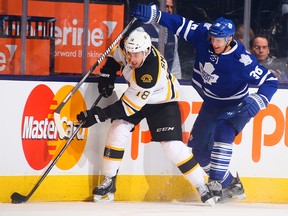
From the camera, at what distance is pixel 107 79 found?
7.15 metres

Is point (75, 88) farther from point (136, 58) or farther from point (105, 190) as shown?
point (105, 190)

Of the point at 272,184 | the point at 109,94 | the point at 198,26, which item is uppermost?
the point at 198,26

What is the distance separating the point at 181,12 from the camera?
296 inches

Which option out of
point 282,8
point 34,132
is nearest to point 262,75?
point 282,8

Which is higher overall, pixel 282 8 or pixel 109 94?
pixel 282 8

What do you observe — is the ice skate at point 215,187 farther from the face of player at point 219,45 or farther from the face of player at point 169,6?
the face of player at point 169,6

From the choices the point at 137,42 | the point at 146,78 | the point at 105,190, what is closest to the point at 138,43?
the point at 137,42

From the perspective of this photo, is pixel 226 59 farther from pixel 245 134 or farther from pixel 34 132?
pixel 34 132

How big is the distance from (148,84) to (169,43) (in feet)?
2.40

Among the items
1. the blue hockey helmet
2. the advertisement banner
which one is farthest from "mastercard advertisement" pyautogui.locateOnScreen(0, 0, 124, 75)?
the blue hockey helmet

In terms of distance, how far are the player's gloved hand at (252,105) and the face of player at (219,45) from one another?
0.34 meters

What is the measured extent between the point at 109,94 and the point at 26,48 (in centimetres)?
62

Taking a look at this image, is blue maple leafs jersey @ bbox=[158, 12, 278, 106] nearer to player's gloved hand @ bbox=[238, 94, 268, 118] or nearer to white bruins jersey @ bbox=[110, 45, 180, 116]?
player's gloved hand @ bbox=[238, 94, 268, 118]

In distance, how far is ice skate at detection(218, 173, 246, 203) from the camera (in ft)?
24.1
